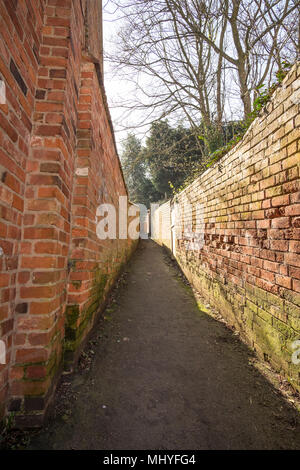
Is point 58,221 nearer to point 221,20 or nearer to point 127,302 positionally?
point 127,302

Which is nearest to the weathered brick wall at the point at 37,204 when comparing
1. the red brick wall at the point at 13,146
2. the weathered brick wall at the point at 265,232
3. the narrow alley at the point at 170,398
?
the red brick wall at the point at 13,146

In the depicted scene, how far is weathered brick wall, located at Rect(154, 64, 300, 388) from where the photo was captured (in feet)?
5.99

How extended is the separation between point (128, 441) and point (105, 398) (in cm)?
43

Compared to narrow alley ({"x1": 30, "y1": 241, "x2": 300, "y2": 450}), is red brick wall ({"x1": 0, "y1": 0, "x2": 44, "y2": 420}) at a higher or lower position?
higher

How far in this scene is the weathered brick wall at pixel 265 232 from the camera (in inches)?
71.9

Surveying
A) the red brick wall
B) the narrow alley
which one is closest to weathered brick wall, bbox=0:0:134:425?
the red brick wall

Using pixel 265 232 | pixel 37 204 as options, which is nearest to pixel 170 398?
pixel 265 232

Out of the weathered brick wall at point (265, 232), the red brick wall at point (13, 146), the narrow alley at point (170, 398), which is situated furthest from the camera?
the weathered brick wall at point (265, 232)

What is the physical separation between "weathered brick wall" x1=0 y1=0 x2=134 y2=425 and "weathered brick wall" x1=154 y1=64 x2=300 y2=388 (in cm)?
190

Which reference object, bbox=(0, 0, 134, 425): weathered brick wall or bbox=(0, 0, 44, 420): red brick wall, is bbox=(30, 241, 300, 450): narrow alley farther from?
bbox=(0, 0, 44, 420): red brick wall

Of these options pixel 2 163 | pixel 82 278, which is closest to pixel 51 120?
pixel 2 163

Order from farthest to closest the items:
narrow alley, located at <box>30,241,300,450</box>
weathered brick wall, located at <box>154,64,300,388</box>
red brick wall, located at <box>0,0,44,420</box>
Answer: weathered brick wall, located at <box>154,64,300,388</box> → narrow alley, located at <box>30,241,300,450</box> → red brick wall, located at <box>0,0,44,420</box>

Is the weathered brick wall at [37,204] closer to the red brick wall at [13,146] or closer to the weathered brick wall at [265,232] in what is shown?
the red brick wall at [13,146]

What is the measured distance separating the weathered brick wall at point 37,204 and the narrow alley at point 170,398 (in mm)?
338
